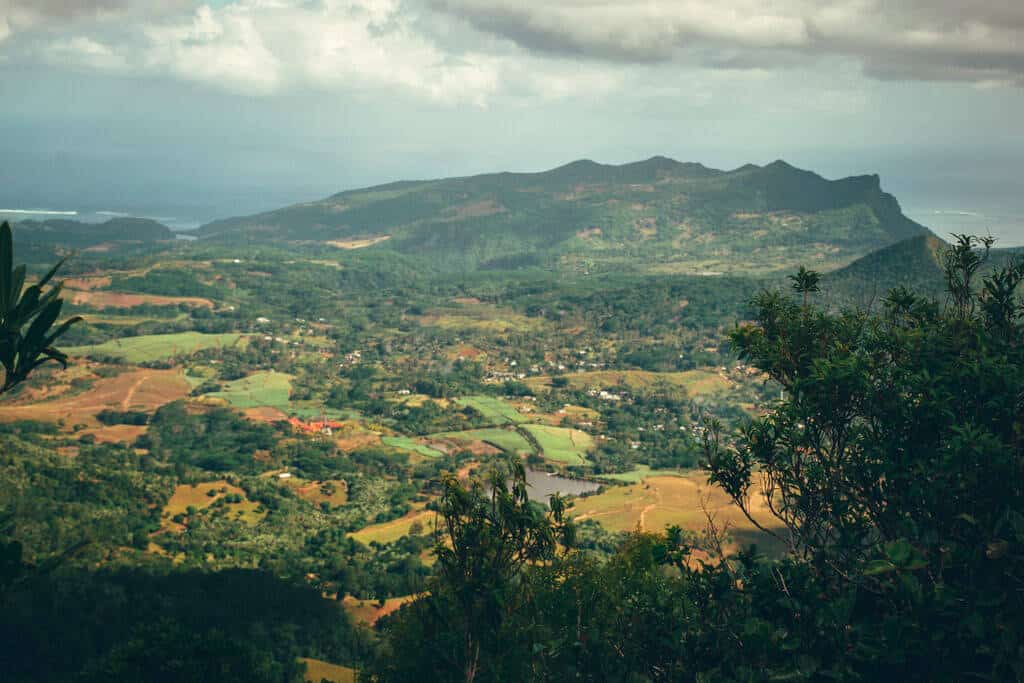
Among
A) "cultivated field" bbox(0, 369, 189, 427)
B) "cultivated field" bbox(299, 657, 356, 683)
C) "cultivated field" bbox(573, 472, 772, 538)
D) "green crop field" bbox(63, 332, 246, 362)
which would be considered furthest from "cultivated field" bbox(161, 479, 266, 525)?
"green crop field" bbox(63, 332, 246, 362)

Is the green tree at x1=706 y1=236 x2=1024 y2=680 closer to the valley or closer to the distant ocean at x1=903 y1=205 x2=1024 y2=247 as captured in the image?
the valley

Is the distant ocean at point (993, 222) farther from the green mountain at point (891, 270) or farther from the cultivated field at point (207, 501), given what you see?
the green mountain at point (891, 270)

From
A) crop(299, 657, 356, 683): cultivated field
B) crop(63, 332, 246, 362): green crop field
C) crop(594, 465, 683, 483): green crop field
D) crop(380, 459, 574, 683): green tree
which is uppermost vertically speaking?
crop(380, 459, 574, 683): green tree

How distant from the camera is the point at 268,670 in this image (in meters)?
30.0

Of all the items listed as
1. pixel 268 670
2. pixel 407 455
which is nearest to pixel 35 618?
pixel 268 670

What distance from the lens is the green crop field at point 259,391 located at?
98.6 m

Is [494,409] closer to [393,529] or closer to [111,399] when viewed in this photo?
[393,529]

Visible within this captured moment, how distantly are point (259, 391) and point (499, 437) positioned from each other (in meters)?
37.0

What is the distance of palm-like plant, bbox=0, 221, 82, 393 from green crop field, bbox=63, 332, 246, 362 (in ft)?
394

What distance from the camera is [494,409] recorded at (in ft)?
334

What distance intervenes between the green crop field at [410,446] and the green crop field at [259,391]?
1724 cm

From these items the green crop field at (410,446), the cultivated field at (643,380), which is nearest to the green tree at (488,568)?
the green crop field at (410,446)

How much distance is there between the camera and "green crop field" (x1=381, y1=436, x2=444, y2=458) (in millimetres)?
82850

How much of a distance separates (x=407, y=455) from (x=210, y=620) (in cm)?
4413
